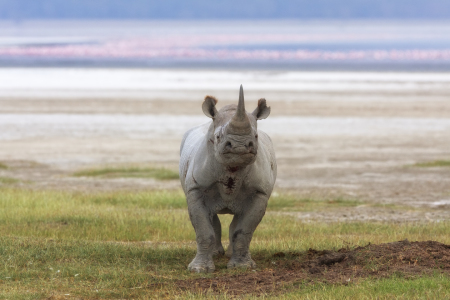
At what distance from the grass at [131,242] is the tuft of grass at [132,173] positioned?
4.00m

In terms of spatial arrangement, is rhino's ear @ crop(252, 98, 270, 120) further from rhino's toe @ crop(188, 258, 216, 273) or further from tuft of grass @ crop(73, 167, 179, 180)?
tuft of grass @ crop(73, 167, 179, 180)

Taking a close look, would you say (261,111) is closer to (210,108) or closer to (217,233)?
(210,108)

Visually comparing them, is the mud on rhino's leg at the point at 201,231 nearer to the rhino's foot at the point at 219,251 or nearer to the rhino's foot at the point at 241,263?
the rhino's foot at the point at 241,263

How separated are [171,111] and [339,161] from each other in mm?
17615

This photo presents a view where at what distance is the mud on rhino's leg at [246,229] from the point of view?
10.9 meters

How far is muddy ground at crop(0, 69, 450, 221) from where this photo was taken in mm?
21109

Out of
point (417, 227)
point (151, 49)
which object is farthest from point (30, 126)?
point (151, 49)

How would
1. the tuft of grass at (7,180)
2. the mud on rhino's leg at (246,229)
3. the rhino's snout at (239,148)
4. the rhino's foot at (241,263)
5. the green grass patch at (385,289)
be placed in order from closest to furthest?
the green grass patch at (385,289) → the rhino's snout at (239,148) → the mud on rhino's leg at (246,229) → the rhino's foot at (241,263) → the tuft of grass at (7,180)

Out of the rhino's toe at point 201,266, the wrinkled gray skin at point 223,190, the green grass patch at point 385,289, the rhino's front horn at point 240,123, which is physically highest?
the rhino's front horn at point 240,123

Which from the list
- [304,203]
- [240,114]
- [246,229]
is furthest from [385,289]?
[304,203]

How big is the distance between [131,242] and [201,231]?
285 cm

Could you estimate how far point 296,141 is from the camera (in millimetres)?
31859

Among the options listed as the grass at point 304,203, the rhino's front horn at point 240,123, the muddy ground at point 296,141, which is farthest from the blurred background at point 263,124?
the rhino's front horn at point 240,123

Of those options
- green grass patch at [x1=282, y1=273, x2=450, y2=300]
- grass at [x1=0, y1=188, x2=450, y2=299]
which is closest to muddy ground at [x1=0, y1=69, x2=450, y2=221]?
grass at [x1=0, y1=188, x2=450, y2=299]
